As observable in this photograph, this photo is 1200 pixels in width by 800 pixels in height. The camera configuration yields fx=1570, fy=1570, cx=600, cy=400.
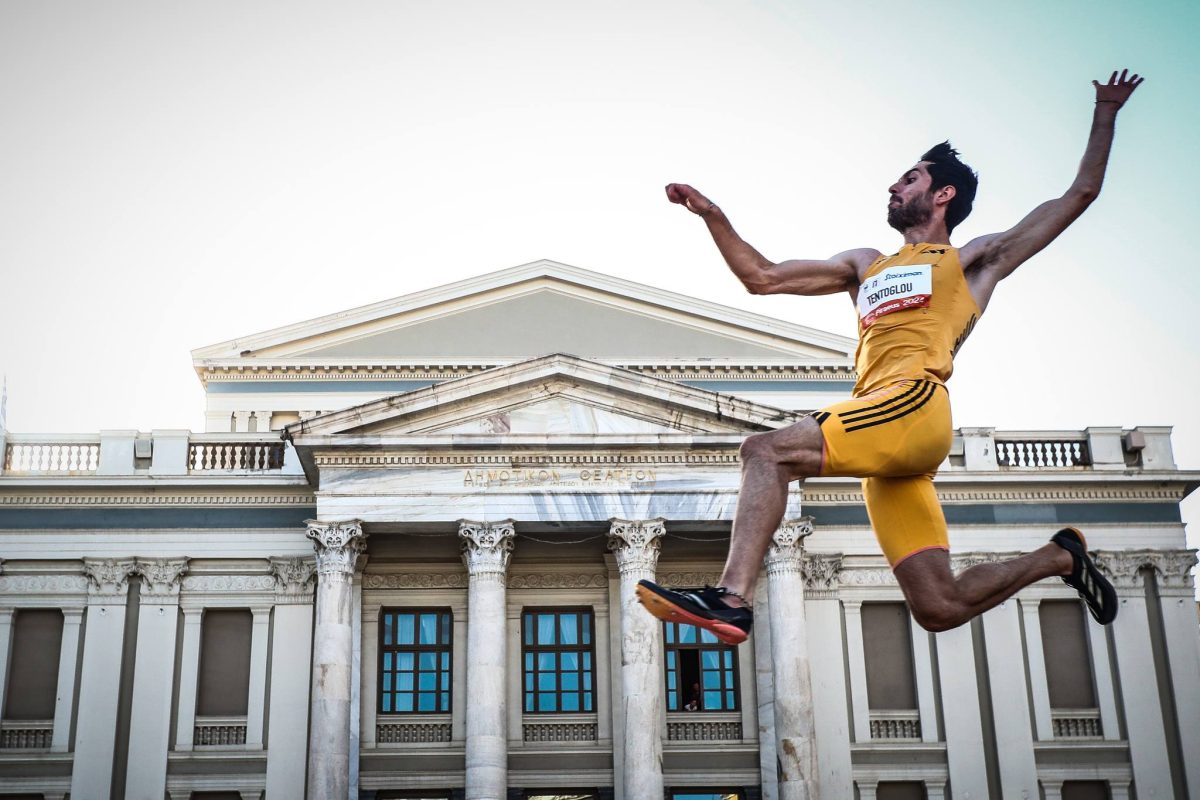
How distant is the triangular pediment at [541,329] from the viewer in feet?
131

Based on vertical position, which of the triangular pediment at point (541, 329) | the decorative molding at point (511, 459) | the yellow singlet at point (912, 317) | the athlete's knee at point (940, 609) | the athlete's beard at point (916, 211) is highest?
the triangular pediment at point (541, 329)

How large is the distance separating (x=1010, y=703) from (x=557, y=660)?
9536 mm

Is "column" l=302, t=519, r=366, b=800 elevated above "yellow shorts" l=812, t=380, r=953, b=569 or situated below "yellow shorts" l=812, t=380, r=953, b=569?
above

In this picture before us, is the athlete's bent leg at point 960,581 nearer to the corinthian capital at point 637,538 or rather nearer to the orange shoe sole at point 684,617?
the orange shoe sole at point 684,617

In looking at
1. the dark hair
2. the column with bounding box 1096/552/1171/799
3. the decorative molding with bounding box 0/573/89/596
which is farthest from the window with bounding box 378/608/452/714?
the dark hair

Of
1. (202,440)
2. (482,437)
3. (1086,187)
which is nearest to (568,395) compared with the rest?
(482,437)

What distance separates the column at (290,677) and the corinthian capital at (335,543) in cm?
215

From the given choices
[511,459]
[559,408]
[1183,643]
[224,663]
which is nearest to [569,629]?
[511,459]

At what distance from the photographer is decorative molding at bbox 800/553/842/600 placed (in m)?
33.4

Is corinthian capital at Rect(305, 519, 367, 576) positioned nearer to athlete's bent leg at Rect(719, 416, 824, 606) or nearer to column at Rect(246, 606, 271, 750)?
column at Rect(246, 606, 271, 750)

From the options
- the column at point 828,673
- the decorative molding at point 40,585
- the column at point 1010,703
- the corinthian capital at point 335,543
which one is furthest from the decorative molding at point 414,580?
the column at point 1010,703

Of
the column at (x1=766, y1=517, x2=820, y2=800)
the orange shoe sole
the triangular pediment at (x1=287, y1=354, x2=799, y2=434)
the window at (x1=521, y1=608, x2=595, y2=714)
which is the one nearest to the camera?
the orange shoe sole

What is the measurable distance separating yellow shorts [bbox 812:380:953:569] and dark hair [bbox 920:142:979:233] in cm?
119

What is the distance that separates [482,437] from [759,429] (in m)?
5.45
